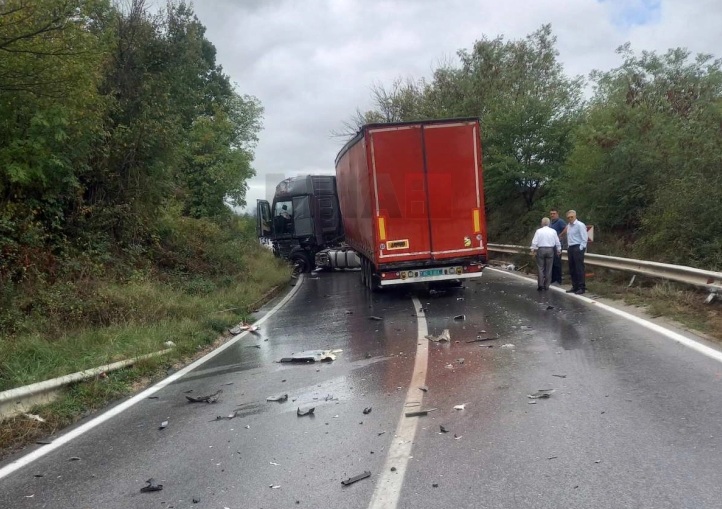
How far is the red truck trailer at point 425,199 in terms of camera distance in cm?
1289

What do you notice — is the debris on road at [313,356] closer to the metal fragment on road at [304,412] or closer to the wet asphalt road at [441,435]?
the wet asphalt road at [441,435]

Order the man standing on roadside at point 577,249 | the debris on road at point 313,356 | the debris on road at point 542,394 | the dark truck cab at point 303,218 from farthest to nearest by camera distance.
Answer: the dark truck cab at point 303,218 → the man standing on roadside at point 577,249 → the debris on road at point 313,356 → the debris on road at point 542,394

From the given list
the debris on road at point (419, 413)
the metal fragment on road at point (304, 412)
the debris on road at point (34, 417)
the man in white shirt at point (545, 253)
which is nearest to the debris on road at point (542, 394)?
the debris on road at point (419, 413)

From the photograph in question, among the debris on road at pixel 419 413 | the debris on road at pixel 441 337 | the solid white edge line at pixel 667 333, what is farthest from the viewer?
the debris on road at pixel 441 337

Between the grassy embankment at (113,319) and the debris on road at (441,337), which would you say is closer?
the grassy embankment at (113,319)

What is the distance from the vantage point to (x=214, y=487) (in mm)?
4297

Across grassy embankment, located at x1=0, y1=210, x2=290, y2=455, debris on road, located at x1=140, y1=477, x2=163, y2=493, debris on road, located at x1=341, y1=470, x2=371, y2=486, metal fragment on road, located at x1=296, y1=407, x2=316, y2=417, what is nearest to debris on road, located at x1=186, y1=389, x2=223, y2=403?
grassy embankment, located at x1=0, y1=210, x2=290, y2=455

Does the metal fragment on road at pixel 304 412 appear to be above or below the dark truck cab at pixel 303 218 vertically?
below

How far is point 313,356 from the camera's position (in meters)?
8.48

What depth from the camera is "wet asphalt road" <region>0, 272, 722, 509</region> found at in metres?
4.01

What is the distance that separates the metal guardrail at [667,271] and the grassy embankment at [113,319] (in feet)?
26.7

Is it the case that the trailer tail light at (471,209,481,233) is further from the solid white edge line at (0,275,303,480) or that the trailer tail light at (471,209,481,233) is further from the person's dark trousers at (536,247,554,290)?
the solid white edge line at (0,275,303,480)

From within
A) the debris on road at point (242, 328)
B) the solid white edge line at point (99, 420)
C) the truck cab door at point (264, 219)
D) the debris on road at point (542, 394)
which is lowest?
the solid white edge line at point (99, 420)

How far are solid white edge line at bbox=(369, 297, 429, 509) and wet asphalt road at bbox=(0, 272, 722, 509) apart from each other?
0.07m
